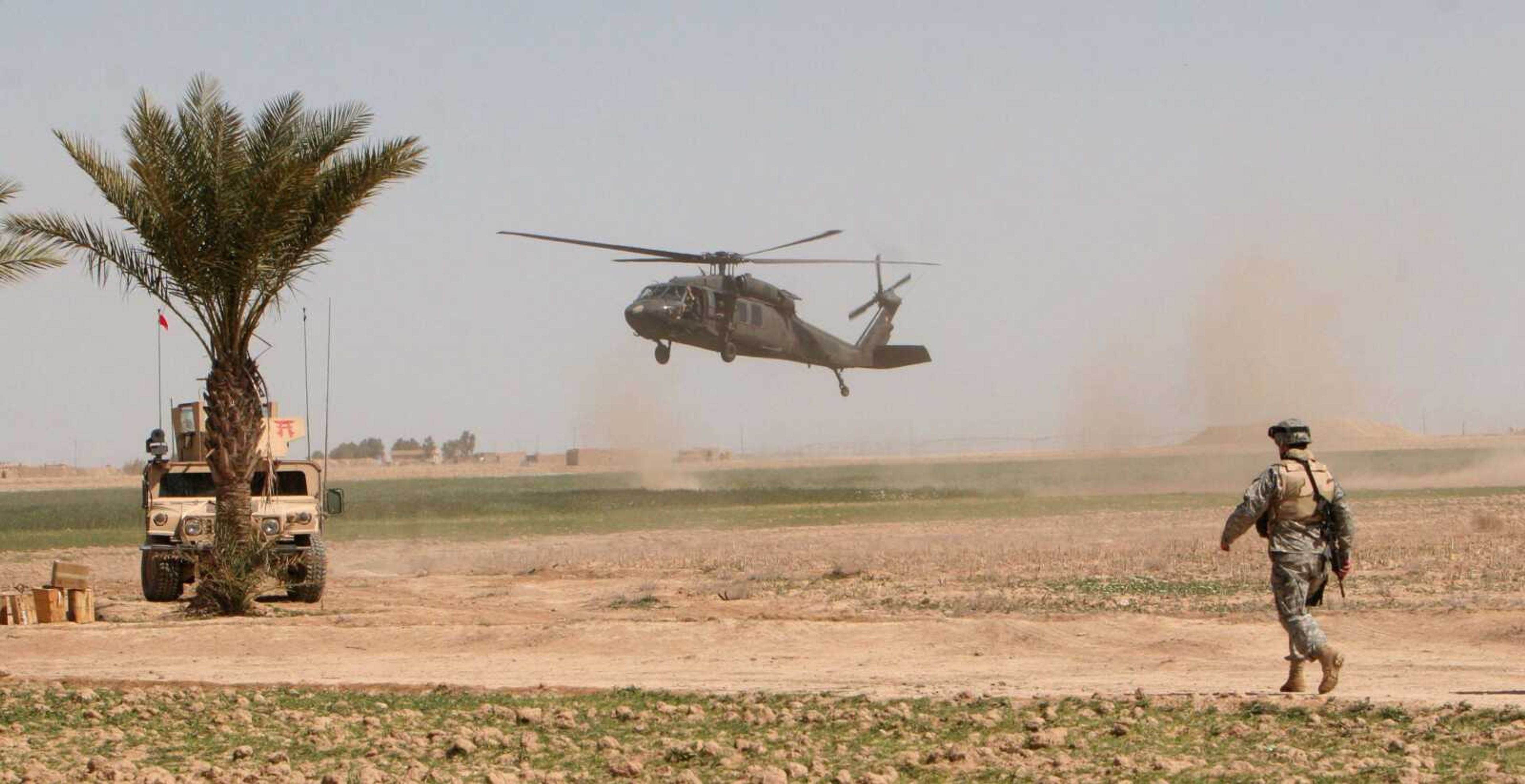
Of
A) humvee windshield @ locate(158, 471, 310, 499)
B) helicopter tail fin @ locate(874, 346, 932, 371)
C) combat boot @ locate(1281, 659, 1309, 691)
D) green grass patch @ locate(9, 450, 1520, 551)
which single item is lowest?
combat boot @ locate(1281, 659, 1309, 691)

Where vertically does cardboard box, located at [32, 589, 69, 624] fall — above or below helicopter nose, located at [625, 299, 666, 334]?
below

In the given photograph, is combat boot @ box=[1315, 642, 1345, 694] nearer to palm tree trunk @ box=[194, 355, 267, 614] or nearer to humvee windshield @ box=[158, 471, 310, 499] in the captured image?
palm tree trunk @ box=[194, 355, 267, 614]

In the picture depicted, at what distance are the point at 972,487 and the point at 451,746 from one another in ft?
230

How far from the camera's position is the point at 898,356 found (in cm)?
5581

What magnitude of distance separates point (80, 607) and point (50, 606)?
15.9 inches

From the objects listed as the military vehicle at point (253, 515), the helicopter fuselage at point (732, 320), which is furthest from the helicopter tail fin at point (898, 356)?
the military vehicle at point (253, 515)

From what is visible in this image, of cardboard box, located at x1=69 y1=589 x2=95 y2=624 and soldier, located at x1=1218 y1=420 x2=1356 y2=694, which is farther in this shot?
cardboard box, located at x1=69 y1=589 x2=95 y2=624

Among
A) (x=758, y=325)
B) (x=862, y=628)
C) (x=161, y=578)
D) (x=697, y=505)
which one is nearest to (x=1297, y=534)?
(x=862, y=628)

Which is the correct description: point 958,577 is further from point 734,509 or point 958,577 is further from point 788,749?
point 734,509

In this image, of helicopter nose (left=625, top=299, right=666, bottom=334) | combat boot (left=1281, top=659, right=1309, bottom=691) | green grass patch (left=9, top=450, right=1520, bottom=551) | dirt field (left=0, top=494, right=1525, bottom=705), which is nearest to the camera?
combat boot (left=1281, top=659, right=1309, bottom=691)

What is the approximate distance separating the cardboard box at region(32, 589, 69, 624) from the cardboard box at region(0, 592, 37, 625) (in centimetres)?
9

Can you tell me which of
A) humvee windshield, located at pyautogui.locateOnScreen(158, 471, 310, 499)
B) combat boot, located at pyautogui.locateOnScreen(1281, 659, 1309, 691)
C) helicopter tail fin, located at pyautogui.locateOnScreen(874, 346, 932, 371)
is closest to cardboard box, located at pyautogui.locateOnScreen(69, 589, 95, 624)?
humvee windshield, located at pyautogui.locateOnScreen(158, 471, 310, 499)

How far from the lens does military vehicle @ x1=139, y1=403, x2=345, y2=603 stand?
2155 centimetres

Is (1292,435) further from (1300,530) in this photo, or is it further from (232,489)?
(232,489)
